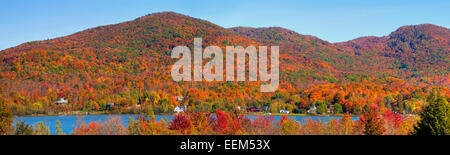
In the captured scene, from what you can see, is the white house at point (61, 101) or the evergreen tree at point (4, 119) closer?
the evergreen tree at point (4, 119)

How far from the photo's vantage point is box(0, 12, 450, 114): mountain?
79.0 meters

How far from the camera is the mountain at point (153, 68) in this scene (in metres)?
79.0

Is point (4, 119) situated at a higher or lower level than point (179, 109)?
higher

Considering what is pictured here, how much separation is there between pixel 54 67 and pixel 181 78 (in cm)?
3044

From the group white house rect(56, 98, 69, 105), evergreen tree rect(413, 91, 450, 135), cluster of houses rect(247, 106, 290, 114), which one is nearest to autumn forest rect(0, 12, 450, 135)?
cluster of houses rect(247, 106, 290, 114)

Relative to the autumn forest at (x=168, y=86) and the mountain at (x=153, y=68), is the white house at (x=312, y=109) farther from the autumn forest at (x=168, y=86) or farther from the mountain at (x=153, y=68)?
the mountain at (x=153, y=68)

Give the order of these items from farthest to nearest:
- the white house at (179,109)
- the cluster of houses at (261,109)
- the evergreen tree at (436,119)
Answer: the cluster of houses at (261,109), the white house at (179,109), the evergreen tree at (436,119)

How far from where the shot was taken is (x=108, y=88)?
83.9 metres

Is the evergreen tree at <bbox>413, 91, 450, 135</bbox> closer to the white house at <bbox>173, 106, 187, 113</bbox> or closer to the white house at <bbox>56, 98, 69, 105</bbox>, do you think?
the white house at <bbox>173, 106, 187, 113</bbox>

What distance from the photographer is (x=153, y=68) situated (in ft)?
357

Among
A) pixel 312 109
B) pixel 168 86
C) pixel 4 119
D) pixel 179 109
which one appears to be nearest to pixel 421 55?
pixel 312 109

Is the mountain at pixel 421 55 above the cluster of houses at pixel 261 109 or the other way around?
above

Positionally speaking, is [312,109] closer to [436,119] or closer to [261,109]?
[261,109]

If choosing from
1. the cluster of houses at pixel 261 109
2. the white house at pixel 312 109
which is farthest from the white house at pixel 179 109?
the white house at pixel 312 109
